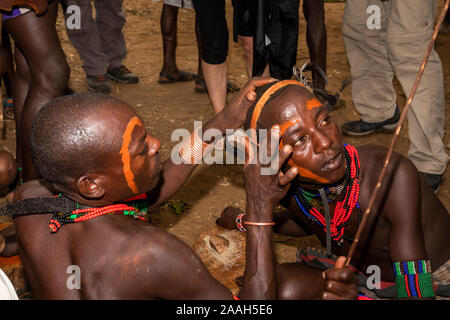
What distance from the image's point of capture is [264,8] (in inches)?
146

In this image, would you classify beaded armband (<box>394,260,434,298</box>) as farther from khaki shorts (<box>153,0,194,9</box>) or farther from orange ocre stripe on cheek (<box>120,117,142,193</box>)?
khaki shorts (<box>153,0,194,9</box>)

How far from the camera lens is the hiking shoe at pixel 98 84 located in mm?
5527

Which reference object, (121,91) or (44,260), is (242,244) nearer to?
(44,260)

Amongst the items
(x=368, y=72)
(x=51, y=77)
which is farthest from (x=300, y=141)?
(x=368, y=72)

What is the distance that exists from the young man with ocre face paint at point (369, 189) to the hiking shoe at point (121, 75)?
3701 millimetres

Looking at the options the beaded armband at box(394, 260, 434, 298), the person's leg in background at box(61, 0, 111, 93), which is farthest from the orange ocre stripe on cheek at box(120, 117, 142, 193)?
the person's leg in background at box(61, 0, 111, 93)

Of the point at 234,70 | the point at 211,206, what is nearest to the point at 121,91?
the point at 234,70

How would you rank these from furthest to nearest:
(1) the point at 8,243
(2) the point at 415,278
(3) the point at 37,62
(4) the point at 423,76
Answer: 1. (4) the point at 423,76
2. (3) the point at 37,62
3. (1) the point at 8,243
4. (2) the point at 415,278

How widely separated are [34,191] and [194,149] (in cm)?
84

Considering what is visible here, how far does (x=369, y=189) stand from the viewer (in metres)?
2.44

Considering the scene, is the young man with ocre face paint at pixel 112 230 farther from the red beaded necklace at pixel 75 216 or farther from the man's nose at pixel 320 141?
the man's nose at pixel 320 141

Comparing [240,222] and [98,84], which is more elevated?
[98,84]

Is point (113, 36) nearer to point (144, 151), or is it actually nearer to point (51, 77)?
point (51, 77)

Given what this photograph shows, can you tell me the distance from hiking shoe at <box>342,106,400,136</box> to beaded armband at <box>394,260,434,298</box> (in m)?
2.52
